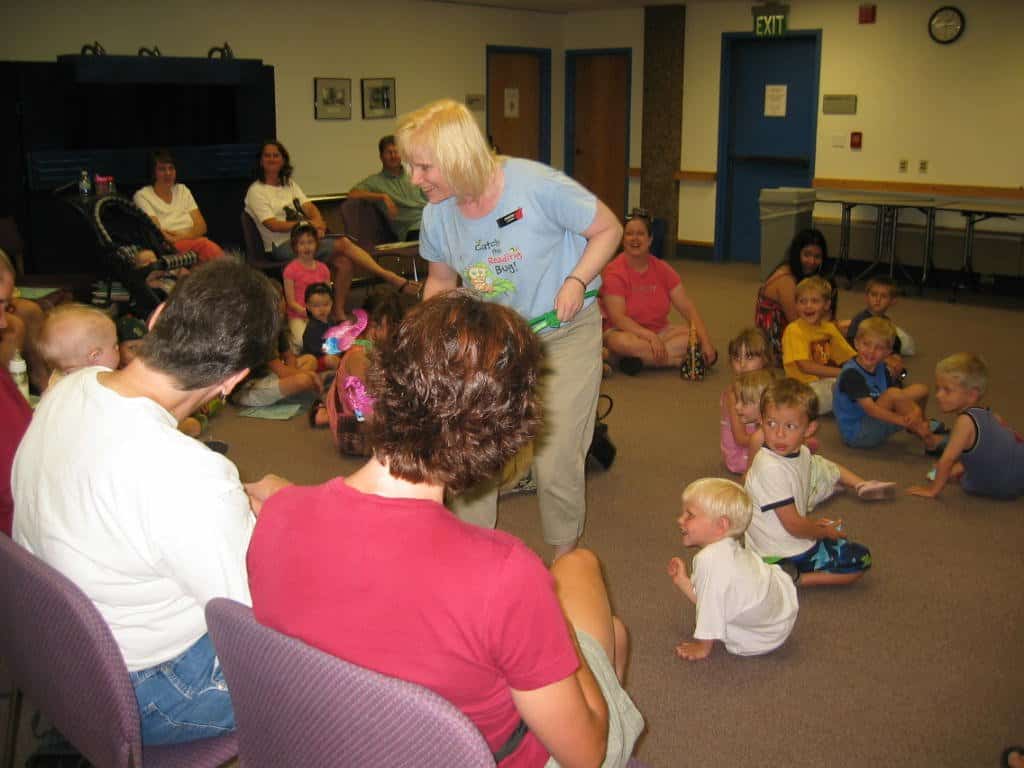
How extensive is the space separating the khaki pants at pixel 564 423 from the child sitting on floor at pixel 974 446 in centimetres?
176

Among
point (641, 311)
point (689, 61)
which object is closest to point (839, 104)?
point (689, 61)

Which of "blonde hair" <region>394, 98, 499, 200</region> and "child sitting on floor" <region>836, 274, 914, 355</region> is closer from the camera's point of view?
"blonde hair" <region>394, 98, 499, 200</region>

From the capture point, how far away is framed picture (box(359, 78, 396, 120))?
979 centimetres

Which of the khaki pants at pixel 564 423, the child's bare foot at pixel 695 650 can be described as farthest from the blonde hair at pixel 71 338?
the child's bare foot at pixel 695 650

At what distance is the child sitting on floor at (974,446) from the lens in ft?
13.1

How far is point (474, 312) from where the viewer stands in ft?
4.72

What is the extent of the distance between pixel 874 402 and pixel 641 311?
1.82 metres

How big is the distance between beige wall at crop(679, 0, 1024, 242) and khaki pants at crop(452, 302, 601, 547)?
7.03 meters

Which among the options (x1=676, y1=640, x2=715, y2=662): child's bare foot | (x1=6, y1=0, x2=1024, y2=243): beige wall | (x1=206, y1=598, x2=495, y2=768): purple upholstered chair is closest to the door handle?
(x1=6, y1=0, x2=1024, y2=243): beige wall

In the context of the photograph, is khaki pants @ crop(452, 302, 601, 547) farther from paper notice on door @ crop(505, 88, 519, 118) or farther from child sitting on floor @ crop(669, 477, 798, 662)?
paper notice on door @ crop(505, 88, 519, 118)

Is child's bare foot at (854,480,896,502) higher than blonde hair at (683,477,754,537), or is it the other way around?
blonde hair at (683,477,754,537)

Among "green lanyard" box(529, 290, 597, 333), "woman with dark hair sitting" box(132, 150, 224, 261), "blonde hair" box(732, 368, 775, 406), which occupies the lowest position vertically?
"blonde hair" box(732, 368, 775, 406)

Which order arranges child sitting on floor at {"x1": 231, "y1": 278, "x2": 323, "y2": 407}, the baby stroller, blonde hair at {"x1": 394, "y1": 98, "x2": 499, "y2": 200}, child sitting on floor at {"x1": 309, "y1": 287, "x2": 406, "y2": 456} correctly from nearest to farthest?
blonde hair at {"x1": 394, "y1": 98, "x2": 499, "y2": 200} < child sitting on floor at {"x1": 309, "y1": 287, "x2": 406, "y2": 456} < child sitting on floor at {"x1": 231, "y1": 278, "x2": 323, "y2": 407} < the baby stroller

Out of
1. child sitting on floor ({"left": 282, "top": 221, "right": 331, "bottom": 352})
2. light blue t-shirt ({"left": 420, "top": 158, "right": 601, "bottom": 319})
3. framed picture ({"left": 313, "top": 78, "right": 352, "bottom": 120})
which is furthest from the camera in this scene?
framed picture ({"left": 313, "top": 78, "right": 352, "bottom": 120})
